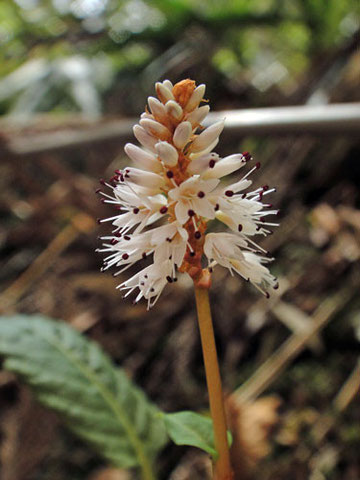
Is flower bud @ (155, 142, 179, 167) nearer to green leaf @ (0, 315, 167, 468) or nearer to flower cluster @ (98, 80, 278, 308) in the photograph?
flower cluster @ (98, 80, 278, 308)

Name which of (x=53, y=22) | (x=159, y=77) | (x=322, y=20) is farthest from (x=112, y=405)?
(x=53, y=22)

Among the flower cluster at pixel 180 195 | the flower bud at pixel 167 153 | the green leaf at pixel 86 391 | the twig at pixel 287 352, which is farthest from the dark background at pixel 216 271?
the flower bud at pixel 167 153

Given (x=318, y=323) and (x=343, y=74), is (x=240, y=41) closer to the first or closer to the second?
(x=343, y=74)

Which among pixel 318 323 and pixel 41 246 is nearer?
pixel 318 323

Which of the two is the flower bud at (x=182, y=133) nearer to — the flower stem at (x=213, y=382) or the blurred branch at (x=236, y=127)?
the flower stem at (x=213, y=382)

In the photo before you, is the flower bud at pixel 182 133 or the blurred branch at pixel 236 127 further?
the blurred branch at pixel 236 127

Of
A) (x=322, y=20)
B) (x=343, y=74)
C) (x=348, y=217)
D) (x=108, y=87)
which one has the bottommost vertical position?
(x=348, y=217)
